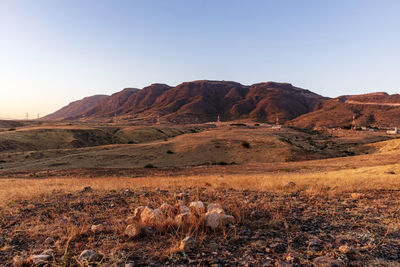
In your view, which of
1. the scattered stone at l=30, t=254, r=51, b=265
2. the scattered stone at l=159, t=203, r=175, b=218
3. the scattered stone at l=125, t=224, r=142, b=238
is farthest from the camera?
the scattered stone at l=159, t=203, r=175, b=218

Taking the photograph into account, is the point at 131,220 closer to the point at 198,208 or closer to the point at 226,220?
the point at 198,208

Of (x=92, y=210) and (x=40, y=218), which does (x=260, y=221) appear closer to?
(x=92, y=210)

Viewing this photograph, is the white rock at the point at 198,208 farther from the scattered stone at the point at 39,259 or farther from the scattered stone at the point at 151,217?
the scattered stone at the point at 39,259

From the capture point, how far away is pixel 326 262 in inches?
120

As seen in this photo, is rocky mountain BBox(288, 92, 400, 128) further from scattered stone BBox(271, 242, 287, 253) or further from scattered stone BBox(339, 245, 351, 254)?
scattered stone BBox(271, 242, 287, 253)

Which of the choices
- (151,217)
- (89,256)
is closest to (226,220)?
(151,217)

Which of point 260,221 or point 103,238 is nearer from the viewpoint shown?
point 103,238

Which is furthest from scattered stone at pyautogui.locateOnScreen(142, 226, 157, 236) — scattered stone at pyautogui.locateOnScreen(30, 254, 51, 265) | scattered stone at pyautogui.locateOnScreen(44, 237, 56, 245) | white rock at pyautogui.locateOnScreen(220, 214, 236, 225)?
scattered stone at pyautogui.locateOnScreen(44, 237, 56, 245)

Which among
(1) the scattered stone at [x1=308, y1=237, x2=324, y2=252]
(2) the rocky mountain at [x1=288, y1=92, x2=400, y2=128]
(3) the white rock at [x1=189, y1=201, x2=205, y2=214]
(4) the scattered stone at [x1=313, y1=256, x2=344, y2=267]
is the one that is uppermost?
(2) the rocky mountain at [x1=288, y1=92, x2=400, y2=128]

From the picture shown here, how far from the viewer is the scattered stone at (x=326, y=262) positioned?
9.85 feet

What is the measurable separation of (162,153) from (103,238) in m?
31.6

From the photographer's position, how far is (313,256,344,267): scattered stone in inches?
118

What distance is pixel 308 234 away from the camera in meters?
4.15

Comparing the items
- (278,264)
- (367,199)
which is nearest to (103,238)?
(278,264)
